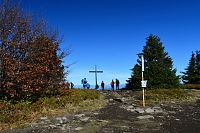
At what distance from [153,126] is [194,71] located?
3968 centimetres

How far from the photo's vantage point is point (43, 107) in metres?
18.6

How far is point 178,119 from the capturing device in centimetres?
1636

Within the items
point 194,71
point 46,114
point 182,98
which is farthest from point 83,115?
point 194,71

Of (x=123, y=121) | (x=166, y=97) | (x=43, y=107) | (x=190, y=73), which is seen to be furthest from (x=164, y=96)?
(x=190, y=73)

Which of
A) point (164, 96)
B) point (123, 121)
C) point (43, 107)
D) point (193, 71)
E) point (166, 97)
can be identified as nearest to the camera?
point (123, 121)

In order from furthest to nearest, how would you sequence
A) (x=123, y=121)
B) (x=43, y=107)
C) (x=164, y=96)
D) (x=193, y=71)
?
1. (x=193, y=71)
2. (x=164, y=96)
3. (x=43, y=107)
4. (x=123, y=121)

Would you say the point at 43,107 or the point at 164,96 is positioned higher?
the point at 164,96

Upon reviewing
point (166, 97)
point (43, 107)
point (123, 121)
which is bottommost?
point (123, 121)

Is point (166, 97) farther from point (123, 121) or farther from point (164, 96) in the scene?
point (123, 121)

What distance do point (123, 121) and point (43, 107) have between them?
5154 mm

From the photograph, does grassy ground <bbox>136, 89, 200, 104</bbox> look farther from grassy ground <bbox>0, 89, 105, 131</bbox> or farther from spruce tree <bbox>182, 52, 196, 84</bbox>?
spruce tree <bbox>182, 52, 196, 84</bbox>

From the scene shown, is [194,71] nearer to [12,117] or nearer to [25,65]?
[25,65]

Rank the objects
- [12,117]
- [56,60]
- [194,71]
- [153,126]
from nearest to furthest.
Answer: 1. [153,126]
2. [12,117]
3. [56,60]
4. [194,71]

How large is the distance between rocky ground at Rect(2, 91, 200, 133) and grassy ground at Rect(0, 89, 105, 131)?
2.57 feet
